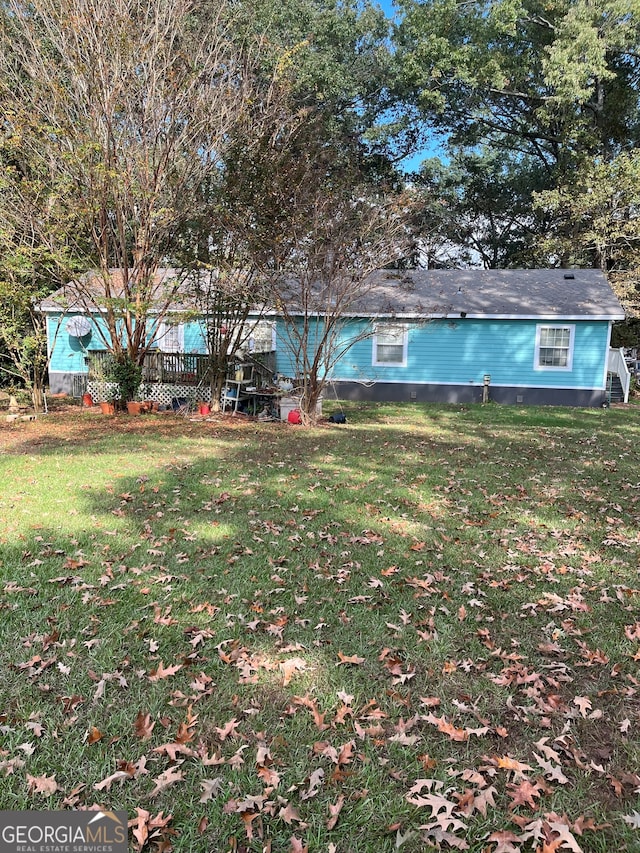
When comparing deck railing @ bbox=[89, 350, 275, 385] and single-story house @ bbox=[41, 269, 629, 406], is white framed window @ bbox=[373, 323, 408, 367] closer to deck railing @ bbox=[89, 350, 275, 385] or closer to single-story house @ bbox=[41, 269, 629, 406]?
single-story house @ bbox=[41, 269, 629, 406]

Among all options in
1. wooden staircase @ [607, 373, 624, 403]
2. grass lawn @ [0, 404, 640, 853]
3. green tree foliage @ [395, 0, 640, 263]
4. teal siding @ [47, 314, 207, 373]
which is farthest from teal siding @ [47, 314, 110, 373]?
wooden staircase @ [607, 373, 624, 403]

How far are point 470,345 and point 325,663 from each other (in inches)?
581

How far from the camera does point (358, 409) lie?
1505 centimetres

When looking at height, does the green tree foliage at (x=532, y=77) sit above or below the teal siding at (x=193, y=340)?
above

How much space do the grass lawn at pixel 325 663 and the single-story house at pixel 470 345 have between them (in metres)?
10.2

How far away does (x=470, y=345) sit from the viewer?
16.7 meters

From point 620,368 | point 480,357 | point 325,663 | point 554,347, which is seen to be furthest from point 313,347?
point 325,663

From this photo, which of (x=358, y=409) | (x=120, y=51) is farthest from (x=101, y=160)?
(x=358, y=409)

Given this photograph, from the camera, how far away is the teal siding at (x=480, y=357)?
15.9 m

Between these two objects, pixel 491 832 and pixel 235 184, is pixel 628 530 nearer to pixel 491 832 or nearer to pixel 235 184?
pixel 491 832

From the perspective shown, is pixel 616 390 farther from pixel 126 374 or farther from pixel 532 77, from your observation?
pixel 126 374

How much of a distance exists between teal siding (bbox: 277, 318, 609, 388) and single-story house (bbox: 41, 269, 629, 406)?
0.10 feet

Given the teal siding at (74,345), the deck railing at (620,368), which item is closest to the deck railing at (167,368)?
the teal siding at (74,345)

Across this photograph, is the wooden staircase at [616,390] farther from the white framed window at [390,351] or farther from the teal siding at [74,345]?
the teal siding at [74,345]
